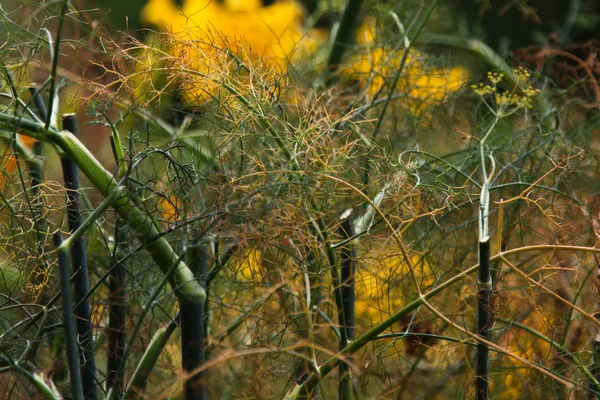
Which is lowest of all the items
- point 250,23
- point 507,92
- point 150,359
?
point 150,359

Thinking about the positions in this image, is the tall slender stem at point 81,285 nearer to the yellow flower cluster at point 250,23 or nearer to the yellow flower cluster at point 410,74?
the yellow flower cluster at point 250,23

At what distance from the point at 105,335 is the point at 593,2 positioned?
2.94 feet

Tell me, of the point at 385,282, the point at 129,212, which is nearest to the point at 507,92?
the point at 385,282

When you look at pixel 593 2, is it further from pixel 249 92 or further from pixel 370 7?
pixel 249 92

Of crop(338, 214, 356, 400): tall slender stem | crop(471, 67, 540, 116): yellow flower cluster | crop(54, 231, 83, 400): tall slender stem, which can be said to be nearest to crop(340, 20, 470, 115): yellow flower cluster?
crop(471, 67, 540, 116): yellow flower cluster

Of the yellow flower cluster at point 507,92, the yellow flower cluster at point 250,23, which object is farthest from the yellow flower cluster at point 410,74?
the yellow flower cluster at point 507,92

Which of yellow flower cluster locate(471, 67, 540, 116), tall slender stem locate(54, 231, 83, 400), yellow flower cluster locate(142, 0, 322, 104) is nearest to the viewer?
tall slender stem locate(54, 231, 83, 400)

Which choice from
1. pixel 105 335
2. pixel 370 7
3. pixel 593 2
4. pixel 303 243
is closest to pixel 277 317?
pixel 303 243

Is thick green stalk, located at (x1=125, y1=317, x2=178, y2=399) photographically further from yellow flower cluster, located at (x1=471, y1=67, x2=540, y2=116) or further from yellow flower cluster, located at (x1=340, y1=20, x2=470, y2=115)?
yellow flower cluster, located at (x1=340, y1=20, x2=470, y2=115)

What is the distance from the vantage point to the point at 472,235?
668 mm

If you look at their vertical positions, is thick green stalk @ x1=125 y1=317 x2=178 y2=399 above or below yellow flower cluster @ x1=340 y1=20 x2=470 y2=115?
below

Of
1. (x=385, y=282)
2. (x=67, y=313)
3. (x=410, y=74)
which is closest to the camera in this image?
(x=67, y=313)

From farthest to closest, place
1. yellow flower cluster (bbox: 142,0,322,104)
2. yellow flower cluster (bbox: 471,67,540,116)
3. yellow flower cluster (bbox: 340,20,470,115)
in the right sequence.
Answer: yellow flower cluster (bbox: 340,20,470,115) → yellow flower cluster (bbox: 142,0,322,104) → yellow flower cluster (bbox: 471,67,540,116)

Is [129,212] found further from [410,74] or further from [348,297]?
[410,74]
